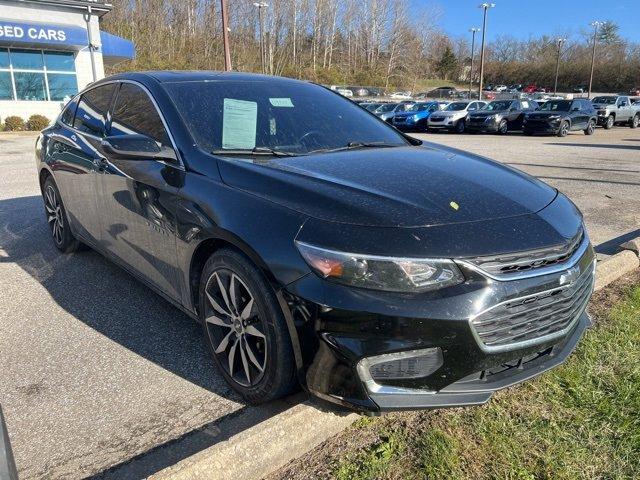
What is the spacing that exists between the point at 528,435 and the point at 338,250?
3.98ft

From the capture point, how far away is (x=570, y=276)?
7.43ft

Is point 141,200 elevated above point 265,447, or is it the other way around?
point 141,200

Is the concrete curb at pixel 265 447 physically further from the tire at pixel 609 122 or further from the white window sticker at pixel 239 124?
the tire at pixel 609 122

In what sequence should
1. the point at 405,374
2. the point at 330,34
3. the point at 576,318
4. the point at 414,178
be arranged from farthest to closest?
the point at 330,34 → the point at 414,178 → the point at 576,318 → the point at 405,374

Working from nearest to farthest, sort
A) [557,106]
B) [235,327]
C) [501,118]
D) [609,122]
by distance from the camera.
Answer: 1. [235,327]
2. [557,106]
3. [501,118]
4. [609,122]

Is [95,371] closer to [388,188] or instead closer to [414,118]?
[388,188]

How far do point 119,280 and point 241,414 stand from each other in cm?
219

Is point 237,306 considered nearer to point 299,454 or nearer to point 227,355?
point 227,355

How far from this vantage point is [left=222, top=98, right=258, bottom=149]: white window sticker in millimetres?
2963

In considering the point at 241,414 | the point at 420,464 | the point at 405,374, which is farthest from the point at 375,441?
the point at 241,414

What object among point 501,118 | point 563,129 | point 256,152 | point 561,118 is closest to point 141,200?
point 256,152

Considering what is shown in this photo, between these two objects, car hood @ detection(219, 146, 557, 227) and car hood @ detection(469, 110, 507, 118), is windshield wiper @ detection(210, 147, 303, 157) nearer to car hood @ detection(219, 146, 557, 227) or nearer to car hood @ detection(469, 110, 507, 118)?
car hood @ detection(219, 146, 557, 227)

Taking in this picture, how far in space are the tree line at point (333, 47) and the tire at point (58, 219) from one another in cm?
5176

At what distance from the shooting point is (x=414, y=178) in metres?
2.62
